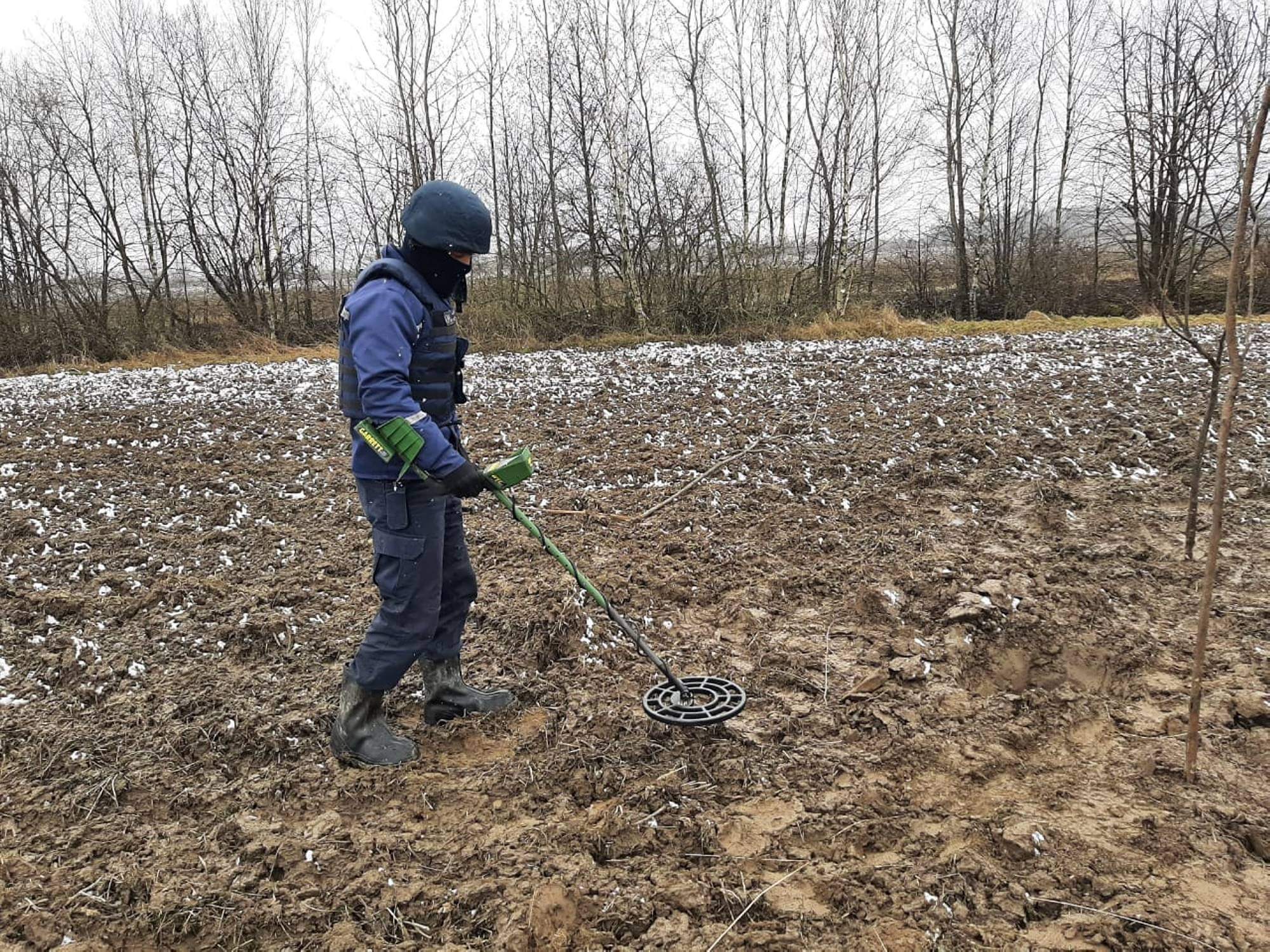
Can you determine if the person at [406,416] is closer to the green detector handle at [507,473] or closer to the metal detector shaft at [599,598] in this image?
the green detector handle at [507,473]

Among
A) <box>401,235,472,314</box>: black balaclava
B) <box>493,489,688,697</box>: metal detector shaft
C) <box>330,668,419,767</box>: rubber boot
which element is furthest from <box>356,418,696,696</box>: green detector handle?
<box>330,668,419,767</box>: rubber boot

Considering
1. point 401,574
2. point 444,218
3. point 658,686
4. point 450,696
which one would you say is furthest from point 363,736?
point 444,218

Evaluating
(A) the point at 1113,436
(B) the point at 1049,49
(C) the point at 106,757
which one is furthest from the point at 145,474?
(B) the point at 1049,49

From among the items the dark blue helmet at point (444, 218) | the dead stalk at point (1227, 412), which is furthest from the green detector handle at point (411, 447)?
the dead stalk at point (1227, 412)

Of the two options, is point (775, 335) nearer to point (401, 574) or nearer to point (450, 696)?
point (450, 696)

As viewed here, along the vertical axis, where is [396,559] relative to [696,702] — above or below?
above

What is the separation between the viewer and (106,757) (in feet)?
10.1

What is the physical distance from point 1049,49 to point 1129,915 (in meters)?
30.5

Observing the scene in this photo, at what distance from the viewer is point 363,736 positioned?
3.09 meters

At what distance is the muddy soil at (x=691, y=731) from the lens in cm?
231

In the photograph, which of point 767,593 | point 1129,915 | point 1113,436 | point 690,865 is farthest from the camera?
point 1113,436

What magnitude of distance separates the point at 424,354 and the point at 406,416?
0.36 metres

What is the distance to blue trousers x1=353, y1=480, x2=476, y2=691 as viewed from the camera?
297 cm

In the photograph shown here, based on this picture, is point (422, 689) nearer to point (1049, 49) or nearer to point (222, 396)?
point (222, 396)
